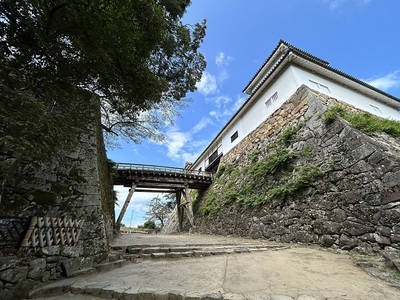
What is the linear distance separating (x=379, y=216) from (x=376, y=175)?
38.7 inches

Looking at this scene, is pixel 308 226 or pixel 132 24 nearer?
pixel 132 24

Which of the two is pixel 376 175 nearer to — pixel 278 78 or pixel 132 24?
pixel 132 24

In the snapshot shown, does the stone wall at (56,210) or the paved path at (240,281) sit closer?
the paved path at (240,281)

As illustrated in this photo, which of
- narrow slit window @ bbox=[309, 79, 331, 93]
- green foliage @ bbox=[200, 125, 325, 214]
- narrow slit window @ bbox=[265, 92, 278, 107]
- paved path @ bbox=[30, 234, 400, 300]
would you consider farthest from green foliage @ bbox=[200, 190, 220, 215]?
narrow slit window @ bbox=[309, 79, 331, 93]

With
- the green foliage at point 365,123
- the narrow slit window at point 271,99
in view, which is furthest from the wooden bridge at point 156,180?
the green foliage at point 365,123

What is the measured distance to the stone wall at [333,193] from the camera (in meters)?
4.21

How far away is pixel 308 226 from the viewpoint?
5.68m

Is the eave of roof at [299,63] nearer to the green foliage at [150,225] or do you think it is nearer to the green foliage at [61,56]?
the green foliage at [61,56]

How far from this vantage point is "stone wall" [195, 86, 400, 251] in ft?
13.8

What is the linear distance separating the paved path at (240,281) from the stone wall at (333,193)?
1122mm

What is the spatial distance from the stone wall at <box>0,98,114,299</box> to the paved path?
418 mm

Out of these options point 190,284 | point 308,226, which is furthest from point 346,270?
point 190,284

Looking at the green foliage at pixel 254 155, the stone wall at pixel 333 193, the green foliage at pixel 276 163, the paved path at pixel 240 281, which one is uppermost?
the green foliage at pixel 254 155

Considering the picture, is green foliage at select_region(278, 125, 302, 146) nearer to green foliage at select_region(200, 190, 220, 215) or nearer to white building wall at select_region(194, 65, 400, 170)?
white building wall at select_region(194, 65, 400, 170)
